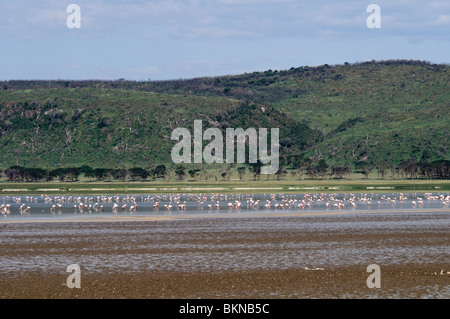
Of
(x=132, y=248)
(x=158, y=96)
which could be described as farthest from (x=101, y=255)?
(x=158, y=96)

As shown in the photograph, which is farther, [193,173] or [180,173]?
[193,173]

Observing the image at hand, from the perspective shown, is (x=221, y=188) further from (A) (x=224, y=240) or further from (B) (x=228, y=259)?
(B) (x=228, y=259)

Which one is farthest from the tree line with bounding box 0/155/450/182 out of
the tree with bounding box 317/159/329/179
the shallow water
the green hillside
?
the shallow water

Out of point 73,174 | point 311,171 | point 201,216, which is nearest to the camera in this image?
point 201,216

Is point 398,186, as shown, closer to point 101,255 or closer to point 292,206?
point 292,206

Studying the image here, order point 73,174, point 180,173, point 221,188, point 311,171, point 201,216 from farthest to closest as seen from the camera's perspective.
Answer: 1. point 311,171
2. point 180,173
3. point 73,174
4. point 221,188
5. point 201,216

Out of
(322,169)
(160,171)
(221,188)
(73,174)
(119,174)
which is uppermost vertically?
(322,169)

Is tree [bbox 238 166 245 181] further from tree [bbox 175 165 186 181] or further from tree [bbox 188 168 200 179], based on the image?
tree [bbox 175 165 186 181]

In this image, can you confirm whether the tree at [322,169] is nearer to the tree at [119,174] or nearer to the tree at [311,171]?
the tree at [311,171]

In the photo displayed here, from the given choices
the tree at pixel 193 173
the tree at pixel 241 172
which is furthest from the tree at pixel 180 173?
the tree at pixel 241 172

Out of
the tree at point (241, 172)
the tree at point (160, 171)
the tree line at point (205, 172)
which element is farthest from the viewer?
the tree at point (160, 171)

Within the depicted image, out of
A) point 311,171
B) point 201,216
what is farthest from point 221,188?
point 201,216

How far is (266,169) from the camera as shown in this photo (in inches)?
5217
